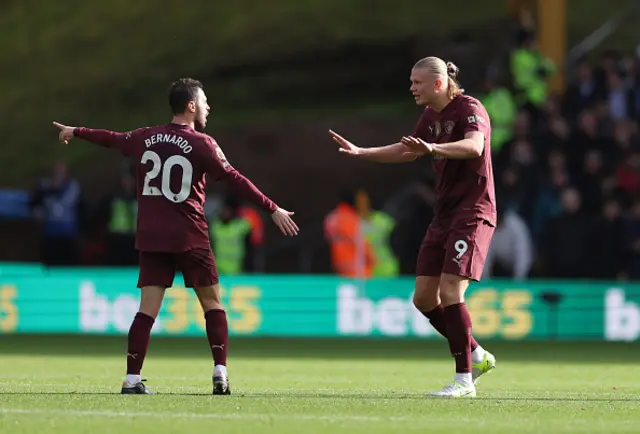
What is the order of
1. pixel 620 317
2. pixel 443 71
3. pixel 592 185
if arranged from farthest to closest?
1. pixel 592 185
2. pixel 620 317
3. pixel 443 71

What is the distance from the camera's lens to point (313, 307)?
2052 centimetres

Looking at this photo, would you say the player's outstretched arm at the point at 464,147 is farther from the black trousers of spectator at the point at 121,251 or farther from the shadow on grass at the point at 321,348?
the black trousers of spectator at the point at 121,251

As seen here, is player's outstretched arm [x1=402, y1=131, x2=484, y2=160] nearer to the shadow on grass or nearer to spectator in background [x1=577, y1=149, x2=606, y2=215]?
the shadow on grass

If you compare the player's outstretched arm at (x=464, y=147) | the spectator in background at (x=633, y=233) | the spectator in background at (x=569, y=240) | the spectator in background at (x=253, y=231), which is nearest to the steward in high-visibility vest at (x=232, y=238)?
the spectator in background at (x=253, y=231)

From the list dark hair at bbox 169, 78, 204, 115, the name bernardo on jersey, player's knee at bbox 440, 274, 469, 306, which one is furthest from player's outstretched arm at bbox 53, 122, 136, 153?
player's knee at bbox 440, 274, 469, 306

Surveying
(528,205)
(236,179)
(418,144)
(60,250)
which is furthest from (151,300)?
(60,250)

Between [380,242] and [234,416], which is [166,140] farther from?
[380,242]

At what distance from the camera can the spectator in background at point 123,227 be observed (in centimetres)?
2314

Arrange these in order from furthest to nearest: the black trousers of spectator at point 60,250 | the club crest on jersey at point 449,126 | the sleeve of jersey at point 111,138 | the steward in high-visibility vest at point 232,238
A: the black trousers of spectator at point 60,250
the steward in high-visibility vest at point 232,238
the club crest on jersey at point 449,126
the sleeve of jersey at point 111,138

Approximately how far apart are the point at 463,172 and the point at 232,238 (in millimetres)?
11731

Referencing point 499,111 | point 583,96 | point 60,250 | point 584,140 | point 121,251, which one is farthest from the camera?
point 60,250

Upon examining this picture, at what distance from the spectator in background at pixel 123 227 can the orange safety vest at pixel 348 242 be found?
3.02 meters

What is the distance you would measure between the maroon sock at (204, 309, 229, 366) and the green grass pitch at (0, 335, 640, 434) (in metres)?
0.31

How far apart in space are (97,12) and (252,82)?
803 cm
